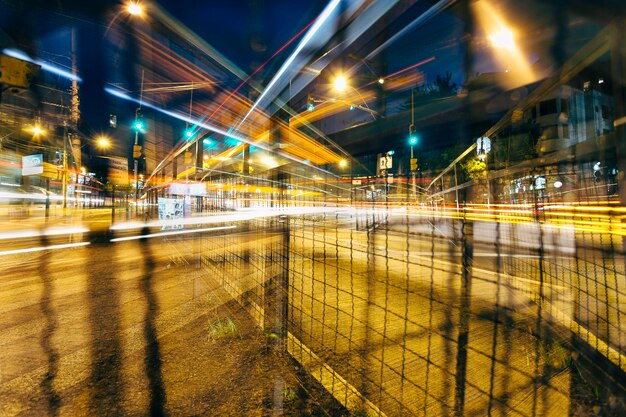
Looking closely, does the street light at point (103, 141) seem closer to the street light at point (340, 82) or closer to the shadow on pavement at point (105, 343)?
the street light at point (340, 82)

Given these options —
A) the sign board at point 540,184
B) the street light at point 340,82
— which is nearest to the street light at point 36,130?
the street light at point 340,82

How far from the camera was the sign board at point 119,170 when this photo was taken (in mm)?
47500

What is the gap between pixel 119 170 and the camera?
48.2m

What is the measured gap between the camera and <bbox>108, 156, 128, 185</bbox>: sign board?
156 feet

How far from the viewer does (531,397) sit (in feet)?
5.91

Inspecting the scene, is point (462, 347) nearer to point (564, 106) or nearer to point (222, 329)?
point (222, 329)

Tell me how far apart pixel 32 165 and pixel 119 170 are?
91.5ft

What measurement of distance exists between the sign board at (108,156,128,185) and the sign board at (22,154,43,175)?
2448cm

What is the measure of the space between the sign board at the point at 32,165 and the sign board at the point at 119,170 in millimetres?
24484

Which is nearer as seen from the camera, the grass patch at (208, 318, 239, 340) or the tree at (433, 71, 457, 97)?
the grass patch at (208, 318, 239, 340)

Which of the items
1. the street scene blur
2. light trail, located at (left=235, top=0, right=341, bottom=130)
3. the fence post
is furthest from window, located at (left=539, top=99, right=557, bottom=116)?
the fence post

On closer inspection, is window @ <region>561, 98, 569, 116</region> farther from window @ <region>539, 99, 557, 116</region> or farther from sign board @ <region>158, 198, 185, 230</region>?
sign board @ <region>158, 198, 185, 230</region>

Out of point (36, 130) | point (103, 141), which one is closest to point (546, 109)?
point (36, 130)

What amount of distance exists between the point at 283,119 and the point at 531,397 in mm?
18241
